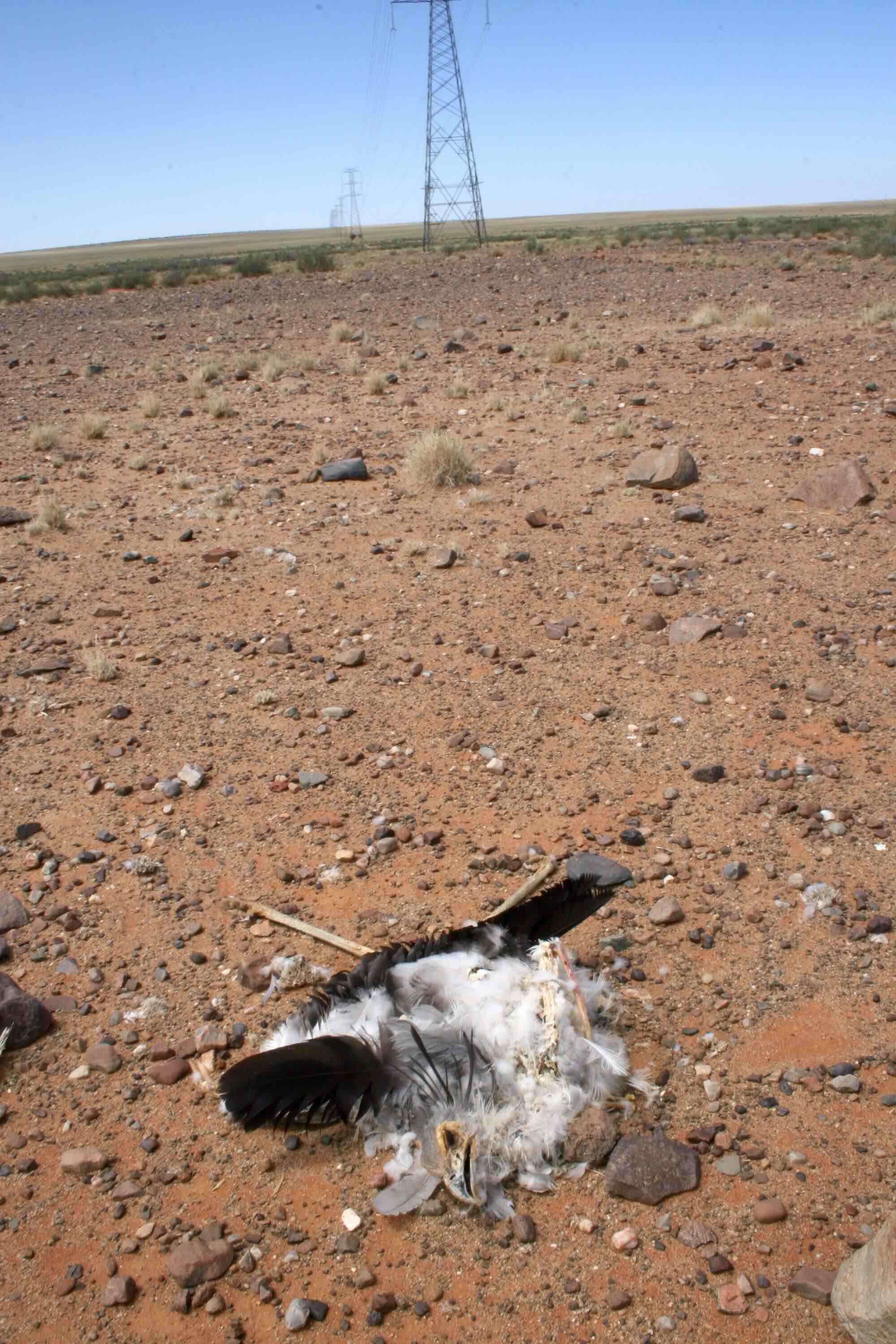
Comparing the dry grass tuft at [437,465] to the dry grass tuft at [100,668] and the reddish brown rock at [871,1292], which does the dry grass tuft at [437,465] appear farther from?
the reddish brown rock at [871,1292]

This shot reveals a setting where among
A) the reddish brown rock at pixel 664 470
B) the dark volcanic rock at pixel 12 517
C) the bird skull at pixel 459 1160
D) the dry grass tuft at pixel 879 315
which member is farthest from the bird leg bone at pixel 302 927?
the dry grass tuft at pixel 879 315

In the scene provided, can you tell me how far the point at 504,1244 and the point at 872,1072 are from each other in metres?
1.20

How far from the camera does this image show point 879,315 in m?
12.5

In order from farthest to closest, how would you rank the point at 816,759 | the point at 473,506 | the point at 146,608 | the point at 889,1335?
the point at 473,506 < the point at 146,608 < the point at 816,759 < the point at 889,1335

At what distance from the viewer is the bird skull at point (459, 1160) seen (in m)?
2.62

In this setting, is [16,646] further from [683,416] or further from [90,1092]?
[683,416]

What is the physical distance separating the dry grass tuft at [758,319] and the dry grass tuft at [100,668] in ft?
32.4

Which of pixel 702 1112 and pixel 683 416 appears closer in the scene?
pixel 702 1112

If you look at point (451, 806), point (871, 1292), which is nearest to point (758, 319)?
point (451, 806)

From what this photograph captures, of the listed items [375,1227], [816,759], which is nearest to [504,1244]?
[375,1227]

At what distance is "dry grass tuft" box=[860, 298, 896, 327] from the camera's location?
12.4m

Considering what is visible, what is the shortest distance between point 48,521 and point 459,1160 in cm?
656

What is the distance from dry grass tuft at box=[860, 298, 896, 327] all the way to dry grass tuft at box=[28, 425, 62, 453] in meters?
9.50

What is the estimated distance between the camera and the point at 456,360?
12711 millimetres
